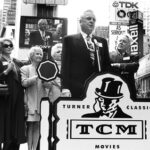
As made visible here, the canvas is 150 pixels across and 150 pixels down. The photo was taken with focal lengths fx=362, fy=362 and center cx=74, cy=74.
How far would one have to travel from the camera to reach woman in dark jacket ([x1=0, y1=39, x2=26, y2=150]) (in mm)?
2656

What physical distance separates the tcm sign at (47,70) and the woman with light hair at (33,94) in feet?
2.24

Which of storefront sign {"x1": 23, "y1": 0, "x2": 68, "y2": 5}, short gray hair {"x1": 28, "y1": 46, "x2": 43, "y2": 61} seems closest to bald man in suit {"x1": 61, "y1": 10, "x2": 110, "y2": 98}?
short gray hair {"x1": 28, "y1": 46, "x2": 43, "y2": 61}

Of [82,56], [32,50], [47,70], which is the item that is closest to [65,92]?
[82,56]

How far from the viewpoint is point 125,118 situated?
1982 millimetres

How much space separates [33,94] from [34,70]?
0.18m

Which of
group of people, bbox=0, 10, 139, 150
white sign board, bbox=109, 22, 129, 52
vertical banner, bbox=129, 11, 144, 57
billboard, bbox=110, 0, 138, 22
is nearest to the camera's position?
group of people, bbox=0, 10, 139, 150

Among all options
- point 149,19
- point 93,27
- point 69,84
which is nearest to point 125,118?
point 69,84

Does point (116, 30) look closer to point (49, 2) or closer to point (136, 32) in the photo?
point (136, 32)

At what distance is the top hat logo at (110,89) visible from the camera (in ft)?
6.44

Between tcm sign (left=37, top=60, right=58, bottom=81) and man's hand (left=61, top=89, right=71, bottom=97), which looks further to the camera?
man's hand (left=61, top=89, right=71, bottom=97)

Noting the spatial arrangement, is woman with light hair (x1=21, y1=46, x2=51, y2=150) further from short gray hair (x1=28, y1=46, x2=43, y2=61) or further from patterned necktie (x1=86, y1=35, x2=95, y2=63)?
patterned necktie (x1=86, y1=35, x2=95, y2=63)

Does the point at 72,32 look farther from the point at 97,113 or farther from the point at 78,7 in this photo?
the point at 97,113

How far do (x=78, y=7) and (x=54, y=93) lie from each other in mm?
760

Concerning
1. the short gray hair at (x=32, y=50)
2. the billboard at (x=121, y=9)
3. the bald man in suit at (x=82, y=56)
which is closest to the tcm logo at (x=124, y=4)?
the billboard at (x=121, y=9)
